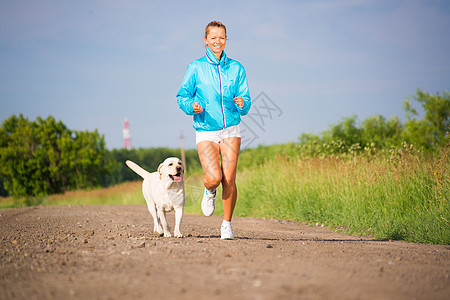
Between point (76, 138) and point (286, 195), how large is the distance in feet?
65.8

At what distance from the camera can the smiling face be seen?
5.51 metres

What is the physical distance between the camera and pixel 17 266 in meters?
3.83

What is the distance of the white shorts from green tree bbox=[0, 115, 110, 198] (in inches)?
878

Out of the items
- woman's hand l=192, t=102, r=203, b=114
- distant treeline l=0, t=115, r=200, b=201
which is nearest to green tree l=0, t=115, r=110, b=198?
distant treeline l=0, t=115, r=200, b=201

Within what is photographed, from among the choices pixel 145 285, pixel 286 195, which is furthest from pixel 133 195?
pixel 145 285

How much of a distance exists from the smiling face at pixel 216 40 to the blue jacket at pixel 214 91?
0.22 feet

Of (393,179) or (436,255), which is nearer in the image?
(436,255)

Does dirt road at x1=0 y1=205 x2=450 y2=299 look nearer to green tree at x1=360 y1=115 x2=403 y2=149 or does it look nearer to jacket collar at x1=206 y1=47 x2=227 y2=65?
jacket collar at x1=206 y1=47 x2=227 y2=65

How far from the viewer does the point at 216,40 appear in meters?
5.52

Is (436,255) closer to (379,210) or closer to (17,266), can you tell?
(379,210)

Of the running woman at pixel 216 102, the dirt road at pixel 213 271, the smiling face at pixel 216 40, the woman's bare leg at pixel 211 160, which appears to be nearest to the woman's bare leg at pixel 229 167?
the running woman at pixel 216 102

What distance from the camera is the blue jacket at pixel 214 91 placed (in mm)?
5418

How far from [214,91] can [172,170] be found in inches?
48.5

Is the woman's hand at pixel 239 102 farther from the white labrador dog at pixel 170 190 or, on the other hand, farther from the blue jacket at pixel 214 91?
the white labrador dog at pixel 170 190
